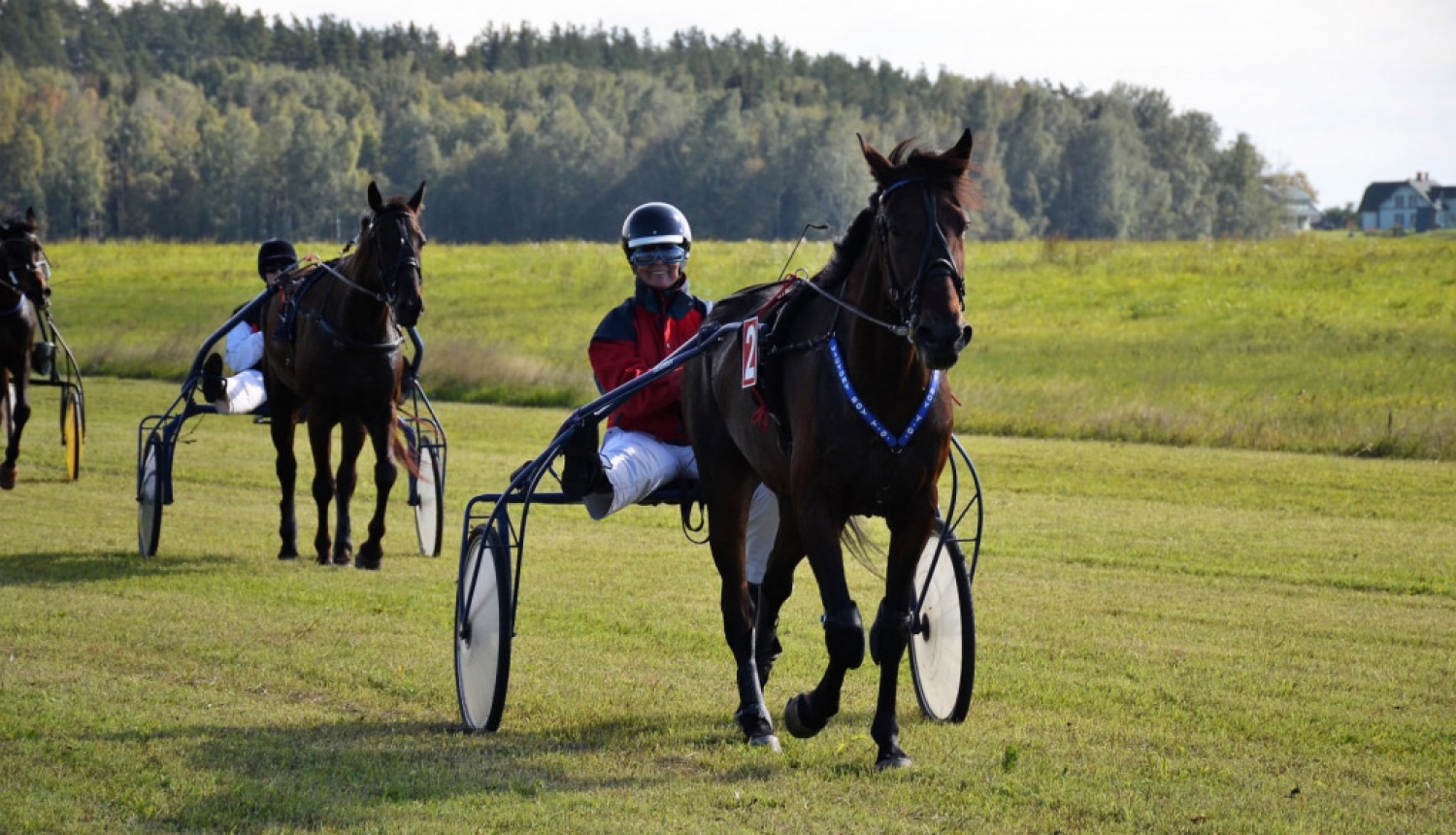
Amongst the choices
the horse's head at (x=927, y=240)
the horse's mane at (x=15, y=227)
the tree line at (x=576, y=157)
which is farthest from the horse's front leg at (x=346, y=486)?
the tree line at (x=576, y=157)

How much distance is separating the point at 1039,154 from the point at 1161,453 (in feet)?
273

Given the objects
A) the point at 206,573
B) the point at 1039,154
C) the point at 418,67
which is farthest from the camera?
the point at 418,67

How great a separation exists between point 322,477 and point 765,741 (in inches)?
216

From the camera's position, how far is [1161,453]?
16.3 meters

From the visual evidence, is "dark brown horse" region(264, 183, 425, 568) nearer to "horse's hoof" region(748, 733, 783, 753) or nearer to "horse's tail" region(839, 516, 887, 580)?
"horse's tail" region(839, 516, 887, 580)

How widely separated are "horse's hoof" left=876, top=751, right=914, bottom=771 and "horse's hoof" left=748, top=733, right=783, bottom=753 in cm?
42

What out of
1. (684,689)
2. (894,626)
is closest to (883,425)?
(894,626)

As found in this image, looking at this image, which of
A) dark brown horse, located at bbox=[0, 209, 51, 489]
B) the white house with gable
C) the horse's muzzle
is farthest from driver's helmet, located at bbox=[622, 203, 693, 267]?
the white house with gable

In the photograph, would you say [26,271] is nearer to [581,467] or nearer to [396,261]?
[396,261]

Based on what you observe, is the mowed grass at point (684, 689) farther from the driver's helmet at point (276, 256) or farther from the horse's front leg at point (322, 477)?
the driver's helmet at point (276, 256)

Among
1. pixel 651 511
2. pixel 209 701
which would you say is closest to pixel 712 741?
pixel 209 701

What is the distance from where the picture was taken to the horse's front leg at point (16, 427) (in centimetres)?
1325

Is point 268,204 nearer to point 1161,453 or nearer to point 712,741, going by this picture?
point 1161,453

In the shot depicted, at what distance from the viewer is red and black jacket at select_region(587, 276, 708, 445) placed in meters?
6.38
